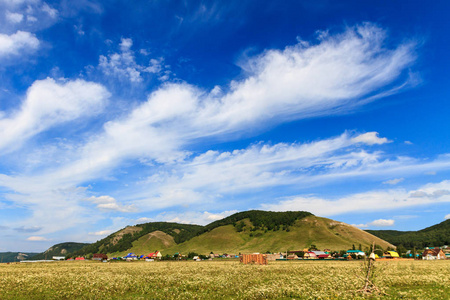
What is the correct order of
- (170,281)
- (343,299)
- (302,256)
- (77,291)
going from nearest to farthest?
(343,299)
(77,291)
(170,281)
(302,256)

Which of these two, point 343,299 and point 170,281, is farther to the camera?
point 170,281

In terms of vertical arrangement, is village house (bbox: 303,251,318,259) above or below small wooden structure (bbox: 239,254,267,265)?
below

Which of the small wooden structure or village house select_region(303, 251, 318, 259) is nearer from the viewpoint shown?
the small wooden structure

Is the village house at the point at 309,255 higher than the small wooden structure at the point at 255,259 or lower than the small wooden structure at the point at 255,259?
lower

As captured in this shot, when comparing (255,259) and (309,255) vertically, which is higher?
(255,259)

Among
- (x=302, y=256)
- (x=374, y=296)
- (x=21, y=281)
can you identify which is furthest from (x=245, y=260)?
(x=302, y=256)

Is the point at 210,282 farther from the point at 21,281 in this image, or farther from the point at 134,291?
the point at 21,281

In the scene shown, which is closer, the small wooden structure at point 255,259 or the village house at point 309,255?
the small wooden structure at point 255,259

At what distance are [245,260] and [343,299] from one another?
6242 cm

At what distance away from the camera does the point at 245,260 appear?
78.9m

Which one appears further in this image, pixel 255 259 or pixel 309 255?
pixel 309 255

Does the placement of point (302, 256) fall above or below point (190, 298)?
below

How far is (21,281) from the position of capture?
34469 mm

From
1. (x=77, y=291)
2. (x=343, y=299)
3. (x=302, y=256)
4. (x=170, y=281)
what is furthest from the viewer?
(x=302, y=256)
